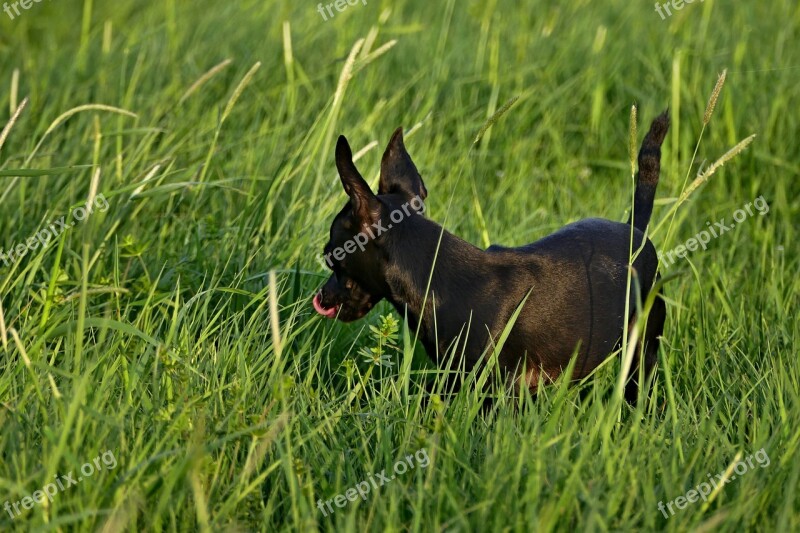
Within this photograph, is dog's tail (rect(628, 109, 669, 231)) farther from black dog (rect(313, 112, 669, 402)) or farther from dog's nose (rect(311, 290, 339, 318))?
dog's nose (rect(311, 290, 339, 318))

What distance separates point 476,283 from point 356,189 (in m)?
0.47

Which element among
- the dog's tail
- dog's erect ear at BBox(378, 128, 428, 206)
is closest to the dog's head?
→ dog's erect ear at BBox(378, 128, 428, 206)

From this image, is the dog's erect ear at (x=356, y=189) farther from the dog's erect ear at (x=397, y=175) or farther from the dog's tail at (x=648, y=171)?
the dog's tail at (x=648, y=171)

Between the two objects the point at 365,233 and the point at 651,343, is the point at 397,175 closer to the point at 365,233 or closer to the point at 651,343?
the point at 365,233

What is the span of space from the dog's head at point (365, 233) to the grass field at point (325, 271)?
0.62 feet

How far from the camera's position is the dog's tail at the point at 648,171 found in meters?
3.66

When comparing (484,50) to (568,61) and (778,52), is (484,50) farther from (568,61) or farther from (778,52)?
(778,52)

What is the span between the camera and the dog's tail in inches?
144

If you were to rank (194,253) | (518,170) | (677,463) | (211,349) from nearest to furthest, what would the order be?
(677,463) < (211,349) < (194,253) < (518,170)

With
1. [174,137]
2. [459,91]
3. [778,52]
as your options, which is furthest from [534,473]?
[778,52]

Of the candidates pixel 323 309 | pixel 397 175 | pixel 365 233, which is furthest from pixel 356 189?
pixel 323 309

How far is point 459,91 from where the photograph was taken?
18.4 ft

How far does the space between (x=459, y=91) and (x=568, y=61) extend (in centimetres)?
75

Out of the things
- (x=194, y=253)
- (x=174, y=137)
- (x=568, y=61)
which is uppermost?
(x=174, y=137)
